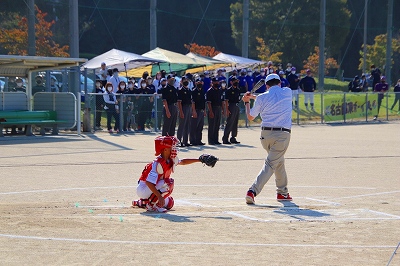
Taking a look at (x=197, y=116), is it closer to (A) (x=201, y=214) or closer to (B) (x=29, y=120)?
(B) (x=29, y=120)

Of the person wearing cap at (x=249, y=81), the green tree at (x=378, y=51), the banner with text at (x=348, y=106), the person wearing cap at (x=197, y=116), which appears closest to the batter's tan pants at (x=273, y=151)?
the person wearing cap at (x=197, y=116)

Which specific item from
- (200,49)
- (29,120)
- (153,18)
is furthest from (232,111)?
(200,49)

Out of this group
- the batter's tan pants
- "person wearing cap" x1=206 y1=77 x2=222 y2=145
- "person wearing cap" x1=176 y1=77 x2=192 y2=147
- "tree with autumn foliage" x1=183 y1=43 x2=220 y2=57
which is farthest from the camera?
"tree with autumn foliage" x1=183 y1=43 x2=220 y2=57

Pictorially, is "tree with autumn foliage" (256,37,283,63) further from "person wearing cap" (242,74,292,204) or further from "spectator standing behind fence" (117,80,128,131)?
"person wearing cap" (242,74,292,204)

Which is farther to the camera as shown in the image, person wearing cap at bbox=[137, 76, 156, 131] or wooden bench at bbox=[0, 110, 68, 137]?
person wearing cap at bbox=[137, 76, 156, 131]

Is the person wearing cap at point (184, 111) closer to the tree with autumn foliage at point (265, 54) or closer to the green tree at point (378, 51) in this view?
the tree with autumn foliage at point (265, 54)

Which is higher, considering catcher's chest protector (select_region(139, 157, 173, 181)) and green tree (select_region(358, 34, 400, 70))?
green tree (select_region(358, 34, 400, 70))

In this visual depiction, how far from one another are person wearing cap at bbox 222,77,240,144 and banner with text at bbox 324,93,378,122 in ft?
34.8

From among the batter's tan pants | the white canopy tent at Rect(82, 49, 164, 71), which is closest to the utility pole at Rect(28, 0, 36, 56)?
the white canopy tent at Rect(82, 49, 164, 71)

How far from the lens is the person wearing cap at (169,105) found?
69.5ft

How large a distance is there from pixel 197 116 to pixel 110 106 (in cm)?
468

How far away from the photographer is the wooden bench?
76.2 feet

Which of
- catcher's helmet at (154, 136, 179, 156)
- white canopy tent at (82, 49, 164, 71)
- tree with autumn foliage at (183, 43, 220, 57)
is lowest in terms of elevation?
catcher's helmet at (154, 136, 179, 156)

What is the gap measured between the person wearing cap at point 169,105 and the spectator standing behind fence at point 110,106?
15.5 ft
